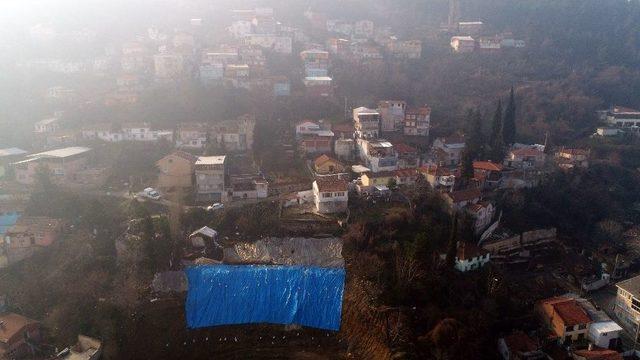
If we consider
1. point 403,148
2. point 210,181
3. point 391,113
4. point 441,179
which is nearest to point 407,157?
point 403,148

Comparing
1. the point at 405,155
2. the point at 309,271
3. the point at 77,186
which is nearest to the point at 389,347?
the point at 309,271

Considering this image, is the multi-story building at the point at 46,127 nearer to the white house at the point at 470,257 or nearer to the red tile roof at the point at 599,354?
the white house at the point at 470,257

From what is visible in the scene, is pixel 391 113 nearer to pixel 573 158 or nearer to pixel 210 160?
pixel 573 158

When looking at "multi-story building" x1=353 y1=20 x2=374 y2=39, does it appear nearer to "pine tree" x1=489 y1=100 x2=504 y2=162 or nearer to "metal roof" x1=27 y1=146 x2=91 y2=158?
→ "pine tree" x1=489 y1=100 x2=504 y2=162

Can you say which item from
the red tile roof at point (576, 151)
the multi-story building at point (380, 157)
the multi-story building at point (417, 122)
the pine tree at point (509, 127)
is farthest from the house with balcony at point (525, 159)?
the multi-story building at point (380, 157)

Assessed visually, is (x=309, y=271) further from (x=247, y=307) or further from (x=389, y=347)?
(x=389, y=347)

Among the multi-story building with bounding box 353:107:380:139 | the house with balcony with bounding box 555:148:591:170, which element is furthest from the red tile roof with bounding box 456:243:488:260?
the house with balcony with bounding box 555:148:591:170
